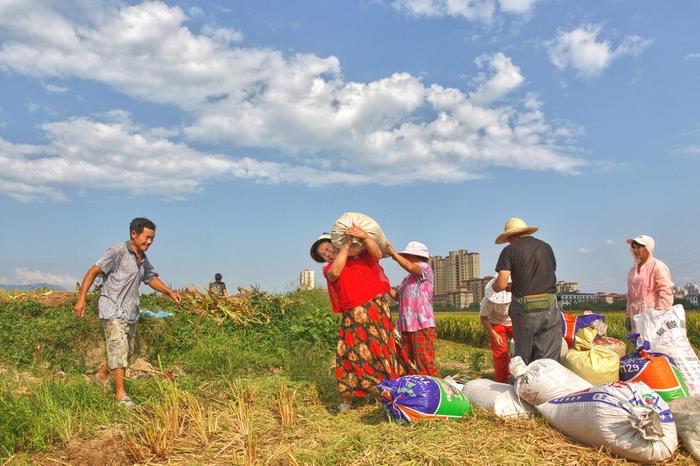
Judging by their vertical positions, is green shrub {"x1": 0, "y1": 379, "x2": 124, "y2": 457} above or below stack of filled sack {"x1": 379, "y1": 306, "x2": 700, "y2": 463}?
below

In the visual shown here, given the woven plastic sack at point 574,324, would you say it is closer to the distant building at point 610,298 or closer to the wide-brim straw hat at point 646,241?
the wide-brim straw hat at point 646,241

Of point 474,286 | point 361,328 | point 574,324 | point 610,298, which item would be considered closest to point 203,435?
point 361,328

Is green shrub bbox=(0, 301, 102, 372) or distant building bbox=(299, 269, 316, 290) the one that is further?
distant building bbox=(299, 269, 316, 290)

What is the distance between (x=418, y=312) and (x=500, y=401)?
4.31ft

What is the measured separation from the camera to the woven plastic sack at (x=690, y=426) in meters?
3.41

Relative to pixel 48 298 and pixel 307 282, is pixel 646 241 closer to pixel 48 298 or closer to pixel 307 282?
pixel 48 298

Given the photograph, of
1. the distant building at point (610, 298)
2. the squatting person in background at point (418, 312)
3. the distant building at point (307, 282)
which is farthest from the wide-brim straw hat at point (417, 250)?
the distant building at point (610, 298)

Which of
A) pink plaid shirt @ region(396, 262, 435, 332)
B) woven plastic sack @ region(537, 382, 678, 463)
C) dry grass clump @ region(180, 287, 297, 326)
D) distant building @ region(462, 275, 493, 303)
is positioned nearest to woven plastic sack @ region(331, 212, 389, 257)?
pink plaid shirt @ region(396, 262, 435, 332)

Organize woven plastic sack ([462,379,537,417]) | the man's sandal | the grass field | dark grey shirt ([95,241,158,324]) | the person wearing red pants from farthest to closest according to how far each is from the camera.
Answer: the person wearing red pants
dark grey shirt ([95,241,158,324])
the man's sandal
woven plastic sack ([462,379,537,417])
the grass field

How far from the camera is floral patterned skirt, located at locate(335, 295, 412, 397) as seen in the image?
451 cm

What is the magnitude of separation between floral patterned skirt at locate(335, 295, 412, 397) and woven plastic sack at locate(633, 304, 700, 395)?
258cm

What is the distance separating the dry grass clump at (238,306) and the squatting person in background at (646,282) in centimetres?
526

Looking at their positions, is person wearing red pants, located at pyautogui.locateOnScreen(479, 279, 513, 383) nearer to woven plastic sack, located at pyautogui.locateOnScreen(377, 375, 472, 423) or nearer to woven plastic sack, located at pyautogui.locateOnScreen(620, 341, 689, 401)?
woven plastic sack, located at pyautogui.locateOnScreen(620, 341, 689, 401)

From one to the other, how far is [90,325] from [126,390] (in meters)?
2.86
